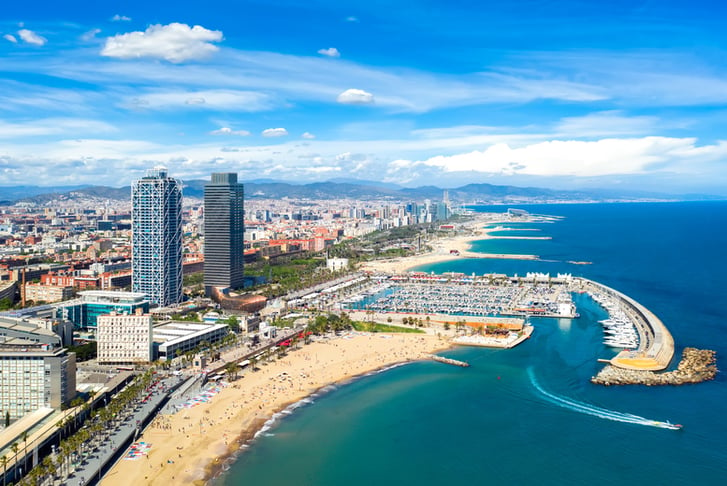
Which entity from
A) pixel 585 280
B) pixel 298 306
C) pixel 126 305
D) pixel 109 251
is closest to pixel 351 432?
pixel 126 305

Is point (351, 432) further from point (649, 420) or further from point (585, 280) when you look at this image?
point (585, 280)

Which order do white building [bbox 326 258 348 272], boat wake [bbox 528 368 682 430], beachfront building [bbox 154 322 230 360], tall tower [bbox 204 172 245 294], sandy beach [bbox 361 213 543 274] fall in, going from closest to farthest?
1. boat wake [bbox 528 368 682 430]
2. beachfront building [bbox 154 322 230 360]
3. tall tower [bbox 204 172 245 294]
4. white building [bbox 326 258 348 272]
5. sandy beach [bbox 361 213 543 274]

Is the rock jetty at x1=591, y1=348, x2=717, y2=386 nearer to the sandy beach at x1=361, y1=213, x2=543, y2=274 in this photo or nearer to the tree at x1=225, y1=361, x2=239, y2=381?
the tree at x1=225, y1=361, x2=239, y2=381

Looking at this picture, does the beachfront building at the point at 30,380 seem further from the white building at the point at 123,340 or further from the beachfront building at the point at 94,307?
the beachfront building at the point at 94,307

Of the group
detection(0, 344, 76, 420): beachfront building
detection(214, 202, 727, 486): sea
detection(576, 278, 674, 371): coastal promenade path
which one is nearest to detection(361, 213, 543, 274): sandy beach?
detection(576, 278, 674, 371): coastal promenade path

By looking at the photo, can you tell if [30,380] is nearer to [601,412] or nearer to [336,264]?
[601,412]

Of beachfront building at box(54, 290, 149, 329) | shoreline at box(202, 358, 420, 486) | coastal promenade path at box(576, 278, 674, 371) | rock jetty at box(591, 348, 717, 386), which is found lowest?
shoreline at box(202, 358, 420, 486)

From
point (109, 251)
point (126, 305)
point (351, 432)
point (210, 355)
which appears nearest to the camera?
point (351, 432)
